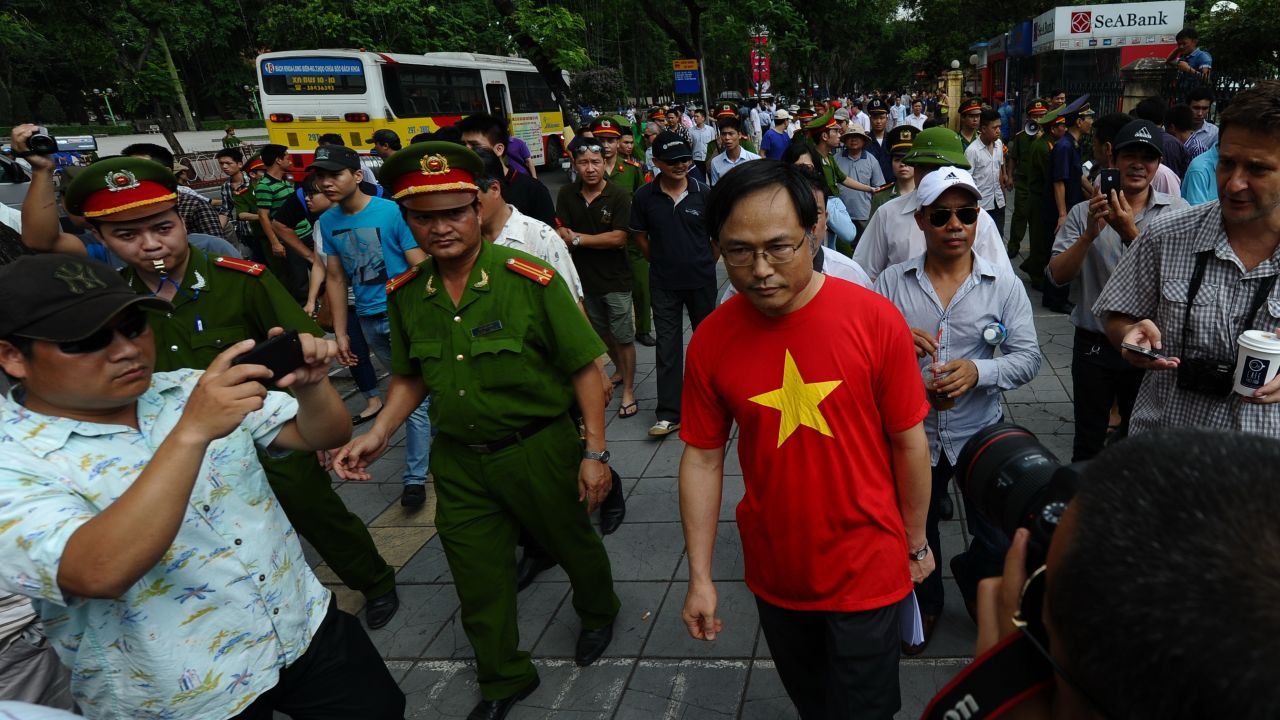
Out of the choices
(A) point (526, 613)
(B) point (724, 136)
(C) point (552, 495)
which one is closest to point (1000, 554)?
(C) point (552, 495)

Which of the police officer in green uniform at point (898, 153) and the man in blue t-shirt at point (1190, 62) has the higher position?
the man in blue t-shirt at point (1190, 62)

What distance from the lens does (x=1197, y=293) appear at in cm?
212

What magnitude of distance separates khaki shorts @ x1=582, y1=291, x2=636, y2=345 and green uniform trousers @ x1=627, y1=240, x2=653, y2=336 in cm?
56

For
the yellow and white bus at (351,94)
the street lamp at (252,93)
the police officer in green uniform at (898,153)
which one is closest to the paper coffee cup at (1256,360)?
the police officer in green uniform at (898,153)

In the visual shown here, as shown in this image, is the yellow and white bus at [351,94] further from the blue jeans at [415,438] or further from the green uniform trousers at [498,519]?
the green uniform trousers at [498,519]

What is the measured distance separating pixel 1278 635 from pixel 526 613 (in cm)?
322

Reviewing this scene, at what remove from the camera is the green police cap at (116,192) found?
2.72 m

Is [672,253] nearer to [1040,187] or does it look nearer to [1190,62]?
[1040,187]

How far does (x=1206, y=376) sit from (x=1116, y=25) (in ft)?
71.5

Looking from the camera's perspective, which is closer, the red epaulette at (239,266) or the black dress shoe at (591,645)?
the red epaulette at (239,266)

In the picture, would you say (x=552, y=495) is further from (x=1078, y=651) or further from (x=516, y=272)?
(x=1078, y=651)

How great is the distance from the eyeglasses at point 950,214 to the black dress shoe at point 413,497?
3.30m

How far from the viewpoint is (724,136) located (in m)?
8.10

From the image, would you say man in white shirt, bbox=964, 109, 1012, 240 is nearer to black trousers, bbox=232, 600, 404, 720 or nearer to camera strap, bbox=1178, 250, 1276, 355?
camera strap, bbox=1178, 250, 1276, 355
